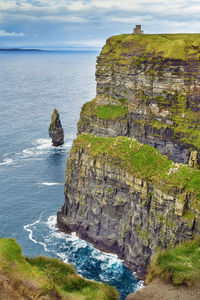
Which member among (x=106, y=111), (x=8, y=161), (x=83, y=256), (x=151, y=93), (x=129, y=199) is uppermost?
(x=151, y=93)

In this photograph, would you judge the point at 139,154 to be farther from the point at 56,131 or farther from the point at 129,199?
the point at 56,131

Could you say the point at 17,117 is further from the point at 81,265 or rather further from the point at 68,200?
the point at 81,265

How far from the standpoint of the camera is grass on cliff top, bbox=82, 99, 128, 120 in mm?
92000

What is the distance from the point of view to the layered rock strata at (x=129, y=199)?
157 ft

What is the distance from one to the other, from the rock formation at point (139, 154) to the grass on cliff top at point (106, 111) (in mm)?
276

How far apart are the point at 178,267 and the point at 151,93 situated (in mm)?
66793

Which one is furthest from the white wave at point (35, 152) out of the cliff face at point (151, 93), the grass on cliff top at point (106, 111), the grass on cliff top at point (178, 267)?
the grass on cliff top at point (178, 267)

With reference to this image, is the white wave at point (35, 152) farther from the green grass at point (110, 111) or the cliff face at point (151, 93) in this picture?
the green grass at point (110, 111)

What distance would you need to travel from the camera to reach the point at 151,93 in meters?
87.1

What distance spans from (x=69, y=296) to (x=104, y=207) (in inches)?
1508

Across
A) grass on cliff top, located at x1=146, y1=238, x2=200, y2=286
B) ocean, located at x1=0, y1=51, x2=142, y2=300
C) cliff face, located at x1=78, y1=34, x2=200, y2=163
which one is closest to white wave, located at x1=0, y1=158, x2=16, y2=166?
ocean, located at x1=0, y1=51, x2=142, y2=300

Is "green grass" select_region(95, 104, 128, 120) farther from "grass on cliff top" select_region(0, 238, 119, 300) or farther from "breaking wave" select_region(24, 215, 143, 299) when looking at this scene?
"grass on cliff top" select_region(0, 238, 119, 300)

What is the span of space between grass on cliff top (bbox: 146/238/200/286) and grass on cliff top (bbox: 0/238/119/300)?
3728mm

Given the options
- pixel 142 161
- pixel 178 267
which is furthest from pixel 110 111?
pixel 178 267
